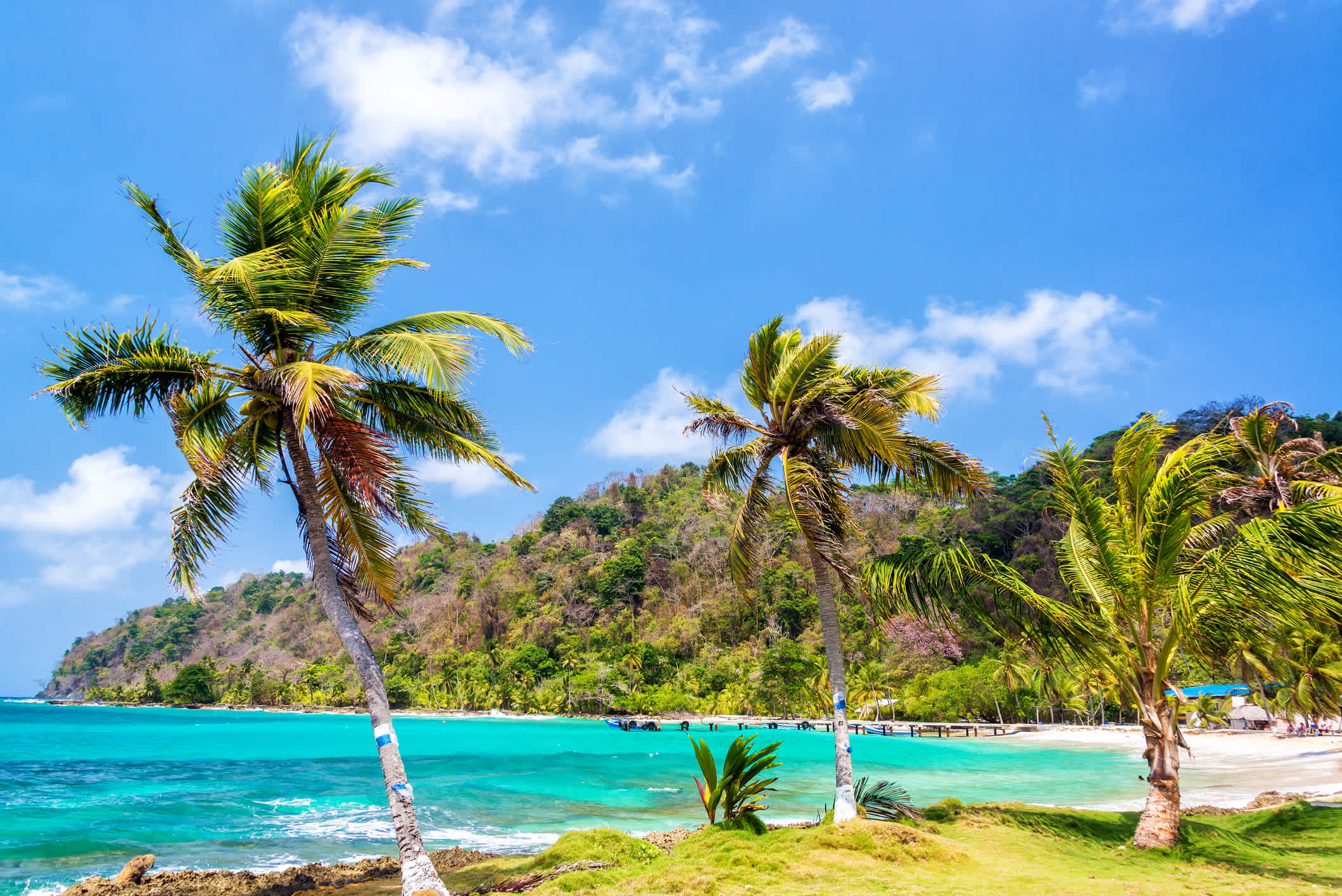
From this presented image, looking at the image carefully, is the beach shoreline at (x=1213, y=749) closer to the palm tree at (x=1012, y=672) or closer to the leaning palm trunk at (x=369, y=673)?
the palm tree at (x=1012, y=672)

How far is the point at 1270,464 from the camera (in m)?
12.1

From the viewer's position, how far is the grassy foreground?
A: 6.62m

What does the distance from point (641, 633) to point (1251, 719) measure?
5241cm

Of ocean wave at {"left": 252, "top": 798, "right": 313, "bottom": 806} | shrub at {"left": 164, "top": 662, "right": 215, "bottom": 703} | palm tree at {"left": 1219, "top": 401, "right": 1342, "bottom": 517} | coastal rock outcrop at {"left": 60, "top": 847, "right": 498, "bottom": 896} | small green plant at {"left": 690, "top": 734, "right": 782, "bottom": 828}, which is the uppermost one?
palm tree at {"left": 1219, "top": 401, "right": 1342, "bottom": 517}

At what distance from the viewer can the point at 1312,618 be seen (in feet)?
25.4

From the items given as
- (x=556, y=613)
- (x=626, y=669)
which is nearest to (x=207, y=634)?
(x=556, y=613)

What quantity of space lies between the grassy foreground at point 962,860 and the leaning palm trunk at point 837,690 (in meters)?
0.49

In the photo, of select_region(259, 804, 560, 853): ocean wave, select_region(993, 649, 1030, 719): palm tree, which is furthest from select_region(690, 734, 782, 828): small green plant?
select_region(993, 649, 1030, 719): palm tree

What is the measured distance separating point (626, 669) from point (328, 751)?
33855 millimetres

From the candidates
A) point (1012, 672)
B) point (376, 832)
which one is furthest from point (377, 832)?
point (1012, 672)

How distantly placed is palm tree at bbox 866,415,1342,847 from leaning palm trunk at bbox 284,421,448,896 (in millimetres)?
5877

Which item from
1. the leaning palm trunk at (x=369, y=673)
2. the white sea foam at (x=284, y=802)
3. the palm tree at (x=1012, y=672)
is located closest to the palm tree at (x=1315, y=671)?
the leaning palm trunk at (x=369, y=673)

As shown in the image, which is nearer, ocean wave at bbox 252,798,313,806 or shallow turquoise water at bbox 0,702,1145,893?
shallow turquoise water at bbox 0,702,1145,893

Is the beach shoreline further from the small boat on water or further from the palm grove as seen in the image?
the small boat on water
